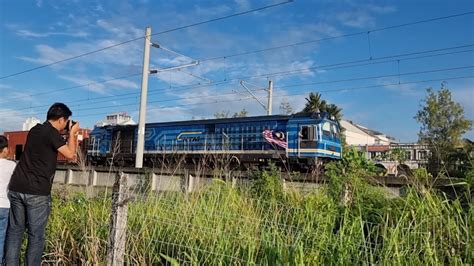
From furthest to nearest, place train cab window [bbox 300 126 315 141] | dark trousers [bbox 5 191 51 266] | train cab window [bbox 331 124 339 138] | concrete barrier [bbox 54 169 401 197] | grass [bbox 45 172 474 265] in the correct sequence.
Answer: train cab window [bbox 331 124 339 138] → train cab window [bbox 300 126 315 141] → concrete barrier [bbox 54 169 401 197] → dark trousers [bbox 5 191 51 266] → grass [bbox 45 172 474 265]

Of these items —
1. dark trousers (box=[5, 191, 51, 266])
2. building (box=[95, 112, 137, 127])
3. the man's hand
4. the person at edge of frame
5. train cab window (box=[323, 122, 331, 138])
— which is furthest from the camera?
building (box=[95, 112, 137, 127])

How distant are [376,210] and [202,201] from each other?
5.81 ft

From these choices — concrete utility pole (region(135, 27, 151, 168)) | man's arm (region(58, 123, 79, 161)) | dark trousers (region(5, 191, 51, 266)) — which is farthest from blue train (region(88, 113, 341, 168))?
dark trousers (region(5, 191, 51, 266))

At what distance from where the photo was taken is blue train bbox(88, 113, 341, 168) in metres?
18.4

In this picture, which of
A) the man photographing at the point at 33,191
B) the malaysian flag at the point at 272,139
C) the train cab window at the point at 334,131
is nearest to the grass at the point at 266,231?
the man photographing at the point at 33,191

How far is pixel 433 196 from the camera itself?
14.0 feet

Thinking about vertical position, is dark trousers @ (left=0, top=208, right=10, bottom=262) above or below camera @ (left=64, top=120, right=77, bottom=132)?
below

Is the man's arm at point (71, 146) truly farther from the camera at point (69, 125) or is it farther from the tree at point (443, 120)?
the tree at point (443, 120)

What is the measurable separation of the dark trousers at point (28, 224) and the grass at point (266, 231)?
39 cm

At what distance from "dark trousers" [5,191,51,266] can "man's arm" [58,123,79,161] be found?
0.43 m

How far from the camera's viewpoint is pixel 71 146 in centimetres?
408

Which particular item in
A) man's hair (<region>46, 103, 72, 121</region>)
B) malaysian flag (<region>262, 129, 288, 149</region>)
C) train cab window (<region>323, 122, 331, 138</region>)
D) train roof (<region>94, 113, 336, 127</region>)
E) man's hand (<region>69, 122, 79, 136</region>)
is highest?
train roof (<region>94, 113, 336, 127</region>)

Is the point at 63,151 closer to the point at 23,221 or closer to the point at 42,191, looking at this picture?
the point at 42,191

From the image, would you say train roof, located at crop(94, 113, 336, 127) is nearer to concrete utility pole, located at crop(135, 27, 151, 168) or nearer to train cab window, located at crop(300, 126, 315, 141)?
train cab window, located at crop(300, 126, 315, 141)
